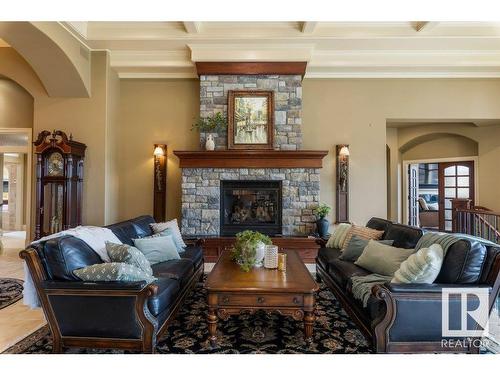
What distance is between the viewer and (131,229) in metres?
3.65

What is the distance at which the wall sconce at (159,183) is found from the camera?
567cm

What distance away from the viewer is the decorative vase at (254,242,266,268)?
9.84 feet

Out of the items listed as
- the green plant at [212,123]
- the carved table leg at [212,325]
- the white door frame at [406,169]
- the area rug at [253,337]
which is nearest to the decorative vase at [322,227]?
the area rug at [253,337]

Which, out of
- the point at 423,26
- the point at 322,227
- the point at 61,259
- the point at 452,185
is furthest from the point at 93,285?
the point at 452,185

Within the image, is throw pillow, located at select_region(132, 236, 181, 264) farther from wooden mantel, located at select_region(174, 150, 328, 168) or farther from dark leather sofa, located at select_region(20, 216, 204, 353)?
wooden mantel, located at select_region(174, 150, 328, 168)

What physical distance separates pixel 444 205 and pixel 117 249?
853 cm

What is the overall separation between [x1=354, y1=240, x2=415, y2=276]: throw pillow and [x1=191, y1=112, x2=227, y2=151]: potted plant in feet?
10.7

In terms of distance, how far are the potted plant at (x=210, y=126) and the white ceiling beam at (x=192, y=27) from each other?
1.38 meters

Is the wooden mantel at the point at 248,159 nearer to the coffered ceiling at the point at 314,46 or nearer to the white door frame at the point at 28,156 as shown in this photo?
the coffered ceiling at the point at 314,46

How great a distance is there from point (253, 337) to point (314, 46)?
15.4 ft

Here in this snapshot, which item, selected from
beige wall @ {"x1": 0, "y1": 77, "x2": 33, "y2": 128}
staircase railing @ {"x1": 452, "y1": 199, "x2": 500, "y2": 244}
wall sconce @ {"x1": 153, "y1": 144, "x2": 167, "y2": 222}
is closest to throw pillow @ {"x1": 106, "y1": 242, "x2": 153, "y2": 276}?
wall sconce @ {"x1": 153, "y1": 144, "x2": 167, "y2": 222}
